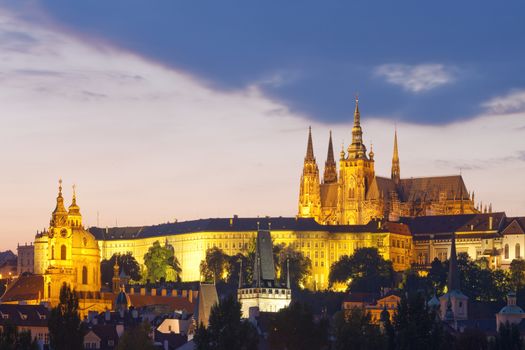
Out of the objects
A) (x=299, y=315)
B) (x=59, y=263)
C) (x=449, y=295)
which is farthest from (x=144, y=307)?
(x=299, y=315)

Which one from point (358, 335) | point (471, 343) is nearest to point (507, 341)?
point (471, 343)

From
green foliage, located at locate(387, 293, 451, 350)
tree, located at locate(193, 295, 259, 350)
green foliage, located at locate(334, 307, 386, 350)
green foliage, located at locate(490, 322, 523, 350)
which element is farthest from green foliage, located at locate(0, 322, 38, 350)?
green foliage, located at locate(490, 322, 523, 350)

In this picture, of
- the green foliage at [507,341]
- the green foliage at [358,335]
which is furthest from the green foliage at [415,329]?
the green foliage at [358,335]

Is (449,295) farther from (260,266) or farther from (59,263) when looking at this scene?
(59,263)

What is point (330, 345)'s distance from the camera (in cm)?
13450

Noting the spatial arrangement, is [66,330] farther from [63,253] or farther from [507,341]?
[63,253]

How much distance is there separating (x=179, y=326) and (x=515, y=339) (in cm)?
4742

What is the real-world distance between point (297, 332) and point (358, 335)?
380 cm

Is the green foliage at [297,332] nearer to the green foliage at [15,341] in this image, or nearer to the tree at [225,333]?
the tree at [225,333]

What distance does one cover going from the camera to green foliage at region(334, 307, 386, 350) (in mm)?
127875

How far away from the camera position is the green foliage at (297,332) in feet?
431

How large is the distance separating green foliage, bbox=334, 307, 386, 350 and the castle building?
141ft

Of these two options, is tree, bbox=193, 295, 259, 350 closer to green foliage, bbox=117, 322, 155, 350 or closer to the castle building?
green foliage, bbox=117, 322, 155, 350

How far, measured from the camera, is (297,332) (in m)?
133
